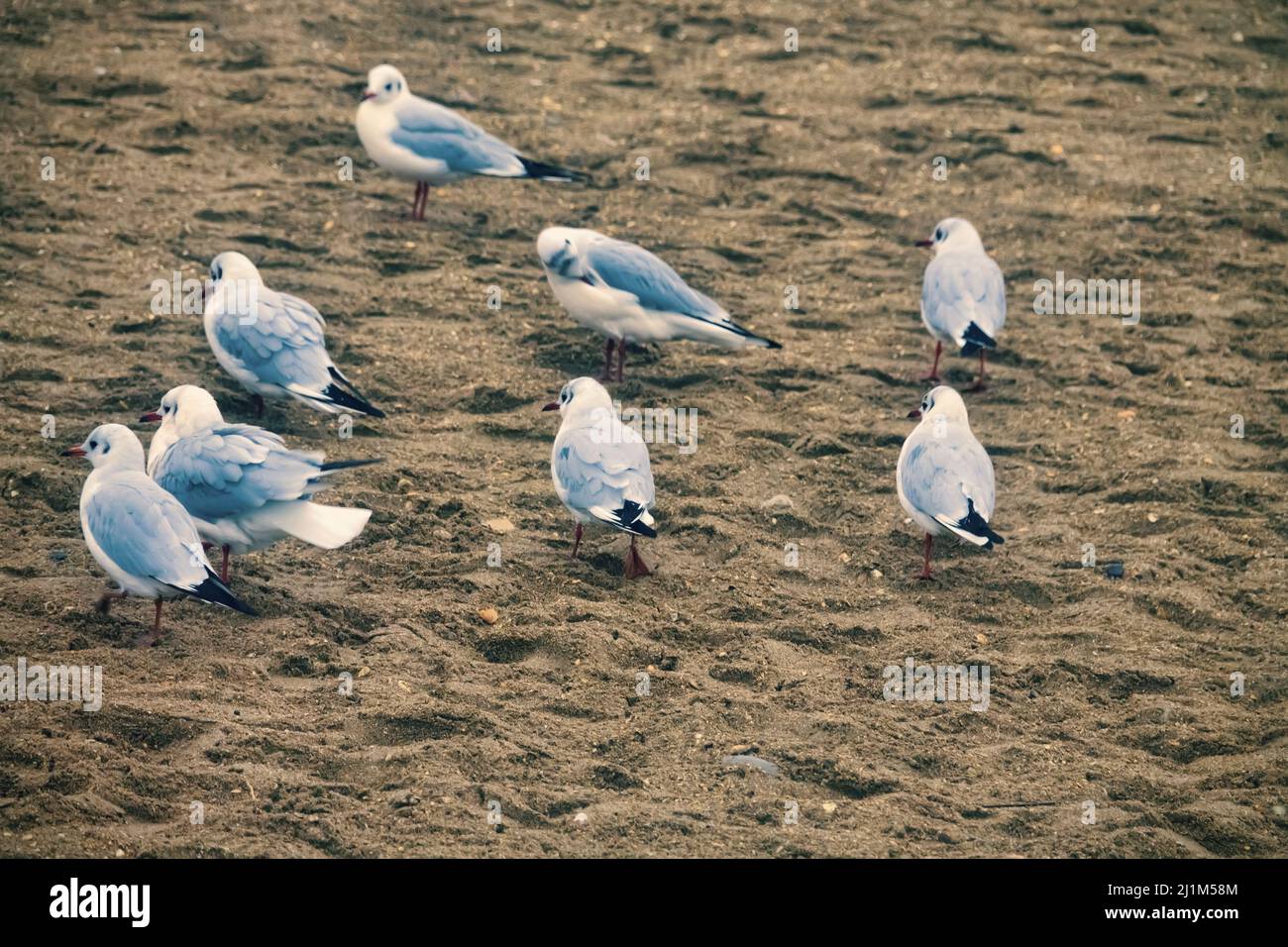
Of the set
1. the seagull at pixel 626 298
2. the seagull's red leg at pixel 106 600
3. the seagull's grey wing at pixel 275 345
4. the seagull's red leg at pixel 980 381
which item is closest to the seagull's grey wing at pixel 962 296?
the seagull's red leg at pixel 980 381

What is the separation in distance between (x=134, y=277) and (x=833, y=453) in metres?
3.43

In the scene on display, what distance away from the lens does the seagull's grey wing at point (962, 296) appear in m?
7.08

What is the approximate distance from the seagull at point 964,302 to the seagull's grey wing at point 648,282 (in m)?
1.00

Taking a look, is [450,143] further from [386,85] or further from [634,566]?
[634,566]

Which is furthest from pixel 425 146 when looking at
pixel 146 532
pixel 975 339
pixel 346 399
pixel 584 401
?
pixel 146 532

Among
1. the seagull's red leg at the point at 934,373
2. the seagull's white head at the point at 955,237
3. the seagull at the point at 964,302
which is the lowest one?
the seagull's red leg at the point at 934,373

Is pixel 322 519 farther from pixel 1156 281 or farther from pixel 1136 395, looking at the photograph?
pixel 1156 281

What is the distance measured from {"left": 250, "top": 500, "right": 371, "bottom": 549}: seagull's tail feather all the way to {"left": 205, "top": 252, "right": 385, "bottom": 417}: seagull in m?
0.93

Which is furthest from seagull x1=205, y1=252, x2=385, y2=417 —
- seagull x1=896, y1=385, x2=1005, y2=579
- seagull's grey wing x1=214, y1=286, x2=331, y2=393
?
seagull x1=896, y1=385, x2=1005, y2=579

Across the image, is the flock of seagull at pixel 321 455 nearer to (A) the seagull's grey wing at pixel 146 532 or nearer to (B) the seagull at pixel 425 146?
(A) the seagull's grey wing at pixel 146 532

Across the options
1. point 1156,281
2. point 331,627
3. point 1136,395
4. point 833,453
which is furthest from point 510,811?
point 1156,281

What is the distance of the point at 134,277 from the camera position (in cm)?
735

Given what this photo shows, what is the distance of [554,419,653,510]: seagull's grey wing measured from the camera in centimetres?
567

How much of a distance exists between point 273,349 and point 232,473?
43.1 inches
